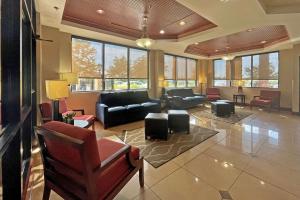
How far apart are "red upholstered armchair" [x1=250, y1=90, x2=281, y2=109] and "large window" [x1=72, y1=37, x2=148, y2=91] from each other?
5.09 meters

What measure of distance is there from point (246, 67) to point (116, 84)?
6986 millimetres

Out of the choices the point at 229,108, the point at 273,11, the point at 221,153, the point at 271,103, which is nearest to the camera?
the point at 221,153

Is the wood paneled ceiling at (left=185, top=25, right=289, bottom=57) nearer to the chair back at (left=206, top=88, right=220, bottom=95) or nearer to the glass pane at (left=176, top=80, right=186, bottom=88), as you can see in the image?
the glass pane at (left=176, top=80, right=186, bottom=88)

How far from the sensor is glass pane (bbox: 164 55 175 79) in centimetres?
814

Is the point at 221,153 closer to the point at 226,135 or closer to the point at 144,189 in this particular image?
the point at 226,135

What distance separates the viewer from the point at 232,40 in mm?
6359

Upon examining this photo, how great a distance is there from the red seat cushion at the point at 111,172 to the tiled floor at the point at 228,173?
43 cm

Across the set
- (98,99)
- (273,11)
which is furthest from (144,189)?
(273,11)

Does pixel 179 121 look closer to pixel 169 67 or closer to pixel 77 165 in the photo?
pixel 77 165

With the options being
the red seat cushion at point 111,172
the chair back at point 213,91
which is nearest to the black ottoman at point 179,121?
the red seat cushion at point 111,172

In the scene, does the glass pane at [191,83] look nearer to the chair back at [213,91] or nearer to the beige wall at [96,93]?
the beige wall at [96,93]

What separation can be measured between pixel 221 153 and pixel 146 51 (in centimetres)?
548

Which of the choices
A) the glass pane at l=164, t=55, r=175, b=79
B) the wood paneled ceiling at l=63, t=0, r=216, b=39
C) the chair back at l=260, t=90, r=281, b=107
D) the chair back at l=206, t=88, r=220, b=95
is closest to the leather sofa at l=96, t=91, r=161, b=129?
the wood paneled ceiling at l=63, t=0, r=216, b=39

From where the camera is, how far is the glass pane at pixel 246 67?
8.42 m
